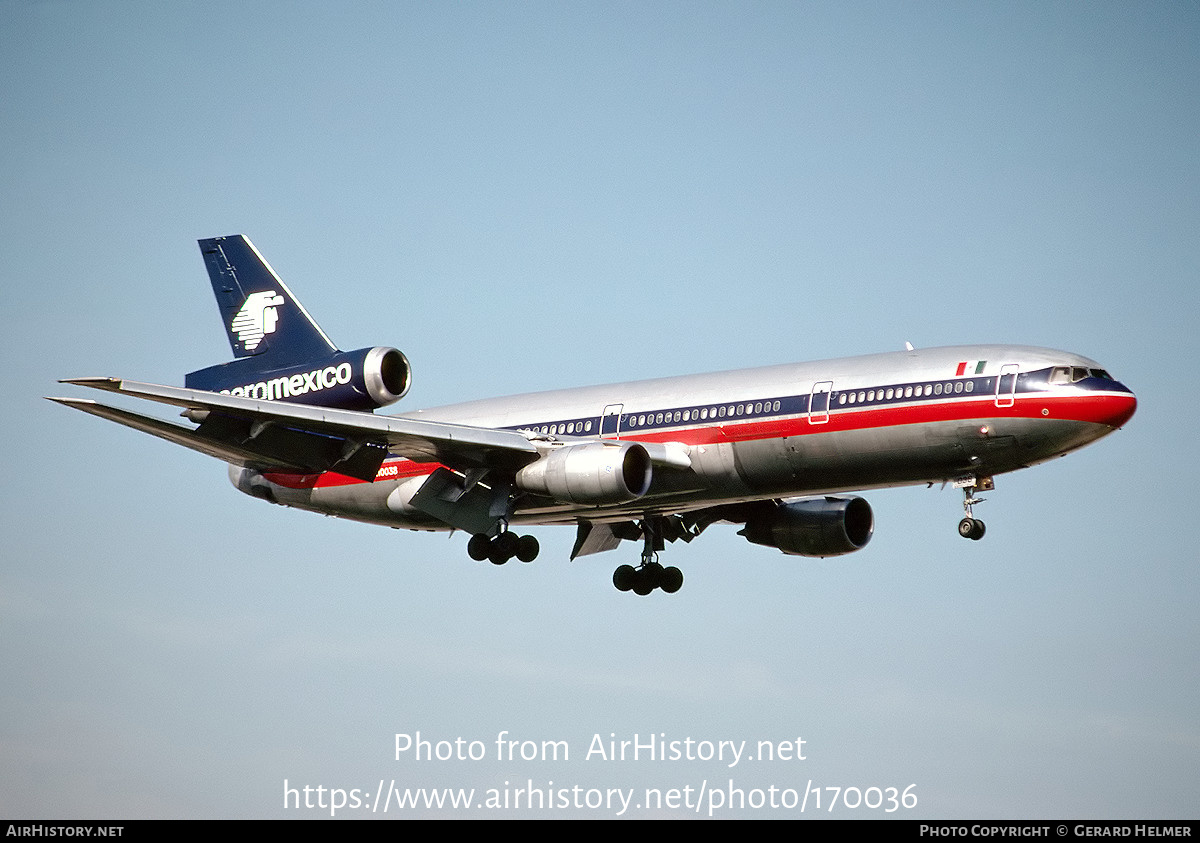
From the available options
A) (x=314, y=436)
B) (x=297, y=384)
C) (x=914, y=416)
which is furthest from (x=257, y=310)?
(x=914, y=416)

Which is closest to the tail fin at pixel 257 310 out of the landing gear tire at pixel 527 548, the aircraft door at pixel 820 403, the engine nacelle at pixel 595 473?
the landing gear tire at pixel 527 548

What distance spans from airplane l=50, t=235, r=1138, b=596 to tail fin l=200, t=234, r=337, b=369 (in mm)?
68

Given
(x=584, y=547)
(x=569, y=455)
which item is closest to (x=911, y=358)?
(x=569, y=455)

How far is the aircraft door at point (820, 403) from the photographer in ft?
129

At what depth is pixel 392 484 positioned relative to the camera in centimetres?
4541

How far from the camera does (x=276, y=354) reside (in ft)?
155

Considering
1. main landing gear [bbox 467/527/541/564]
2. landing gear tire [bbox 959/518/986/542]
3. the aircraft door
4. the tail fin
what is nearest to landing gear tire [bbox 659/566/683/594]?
main landing gear [bbox 467/527/541/564]

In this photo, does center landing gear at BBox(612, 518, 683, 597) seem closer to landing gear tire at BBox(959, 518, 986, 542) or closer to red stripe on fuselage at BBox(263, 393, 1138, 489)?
red stripe on fuselage at BBox(263, 393, 1138, 489)

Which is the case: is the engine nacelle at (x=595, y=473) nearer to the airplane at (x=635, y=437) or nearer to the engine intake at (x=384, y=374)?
the airplane at (x=635, y=437)

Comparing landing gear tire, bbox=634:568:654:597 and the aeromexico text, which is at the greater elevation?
the aeromexico text

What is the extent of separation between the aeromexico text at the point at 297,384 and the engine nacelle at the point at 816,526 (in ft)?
43.8

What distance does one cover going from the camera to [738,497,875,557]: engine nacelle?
4762 cm
